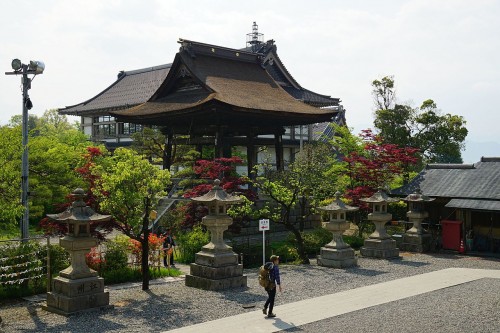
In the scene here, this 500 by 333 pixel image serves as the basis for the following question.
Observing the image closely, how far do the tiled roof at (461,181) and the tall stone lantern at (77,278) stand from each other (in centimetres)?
1721

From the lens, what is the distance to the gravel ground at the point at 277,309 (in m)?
12.0

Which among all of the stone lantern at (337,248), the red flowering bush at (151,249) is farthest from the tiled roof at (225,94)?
the red flowering bush at (151,249)

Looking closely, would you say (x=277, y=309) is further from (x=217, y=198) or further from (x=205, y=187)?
(x=205, y=187)

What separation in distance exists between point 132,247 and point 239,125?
11.3m

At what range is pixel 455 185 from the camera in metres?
25.2

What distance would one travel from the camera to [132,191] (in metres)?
15.6

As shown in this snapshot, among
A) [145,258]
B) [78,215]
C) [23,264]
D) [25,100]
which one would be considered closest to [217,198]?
[145,258]

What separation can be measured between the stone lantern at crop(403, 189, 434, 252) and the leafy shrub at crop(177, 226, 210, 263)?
9.96 meters

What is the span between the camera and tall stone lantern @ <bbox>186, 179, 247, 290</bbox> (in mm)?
16156

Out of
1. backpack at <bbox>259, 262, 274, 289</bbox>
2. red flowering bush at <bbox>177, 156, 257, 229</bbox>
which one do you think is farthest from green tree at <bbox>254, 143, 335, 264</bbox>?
backpack at <bbox>259, 262, 274, 289</bbox>

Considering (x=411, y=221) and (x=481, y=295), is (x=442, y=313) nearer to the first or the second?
(x=481, y=295)

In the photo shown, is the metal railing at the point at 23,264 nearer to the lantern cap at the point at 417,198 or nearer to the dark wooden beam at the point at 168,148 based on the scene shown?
the dark wooden beam at the point at 168,148

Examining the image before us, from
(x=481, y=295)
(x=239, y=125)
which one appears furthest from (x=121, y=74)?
(x=481, y=295)

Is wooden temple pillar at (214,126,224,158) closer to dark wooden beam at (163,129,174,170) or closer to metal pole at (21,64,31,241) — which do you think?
dark wooden beam at (163,129,174,170)
